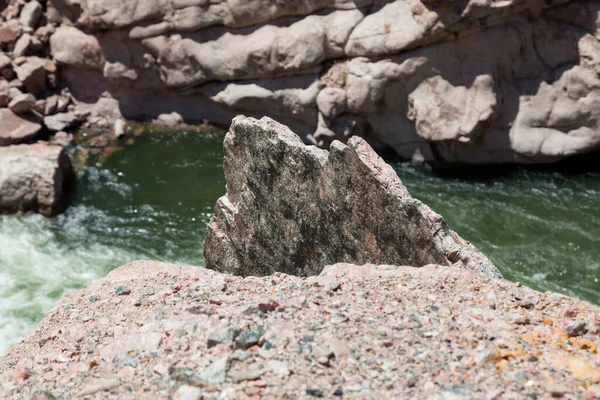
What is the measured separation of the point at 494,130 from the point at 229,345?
8.06m

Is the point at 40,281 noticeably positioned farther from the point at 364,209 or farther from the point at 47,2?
the point at 47,2

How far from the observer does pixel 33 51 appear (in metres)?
13.2

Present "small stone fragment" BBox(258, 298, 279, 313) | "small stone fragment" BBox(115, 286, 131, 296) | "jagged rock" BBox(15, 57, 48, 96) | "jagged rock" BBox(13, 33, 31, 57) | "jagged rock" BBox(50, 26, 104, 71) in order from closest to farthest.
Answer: "small stone fragment" BBox(258, 298, 279, 313), "small stone fragment" BBox(115, 286, 131, 296), "jagged rock" BBox(15, 57, 48, 96), "jagged rock" BBox(50, 26, 104, 71), "jagged rock" BBox(13, 33, 31, 57)

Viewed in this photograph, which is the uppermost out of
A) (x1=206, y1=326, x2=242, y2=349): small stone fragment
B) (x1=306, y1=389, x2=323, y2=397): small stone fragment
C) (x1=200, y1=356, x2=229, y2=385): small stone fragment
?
(x1=206, y1=326, x2=242, y2=349): small stone fragment

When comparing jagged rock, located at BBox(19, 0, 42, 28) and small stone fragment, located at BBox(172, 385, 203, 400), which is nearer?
small stone fragment, located at BBox(172, 385, 203, 400)

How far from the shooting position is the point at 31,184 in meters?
10.6

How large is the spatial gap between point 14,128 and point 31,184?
1952 mm

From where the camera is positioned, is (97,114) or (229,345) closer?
(229,345)

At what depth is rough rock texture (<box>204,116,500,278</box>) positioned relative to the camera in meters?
5.07

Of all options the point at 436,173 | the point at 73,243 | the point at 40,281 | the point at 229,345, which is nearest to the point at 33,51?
the point at 73,243

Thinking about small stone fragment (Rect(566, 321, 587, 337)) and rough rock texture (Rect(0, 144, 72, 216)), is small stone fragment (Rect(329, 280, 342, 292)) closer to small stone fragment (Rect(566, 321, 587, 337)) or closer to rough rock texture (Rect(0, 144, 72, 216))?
small stone fragment (Rect(566, 321, 587, 337))

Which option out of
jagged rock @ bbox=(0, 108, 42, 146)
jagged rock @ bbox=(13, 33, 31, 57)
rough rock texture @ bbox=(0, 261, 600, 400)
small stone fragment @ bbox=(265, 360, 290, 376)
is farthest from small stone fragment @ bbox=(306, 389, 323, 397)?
jagged rock @ bbox=(13, 33, 31, 57)

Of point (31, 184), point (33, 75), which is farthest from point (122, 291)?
point (33, 75)

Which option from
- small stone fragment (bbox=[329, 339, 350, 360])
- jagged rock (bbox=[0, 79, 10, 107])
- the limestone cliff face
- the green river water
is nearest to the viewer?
small stone fragment (bbox=[329, 339, 350, 360])
